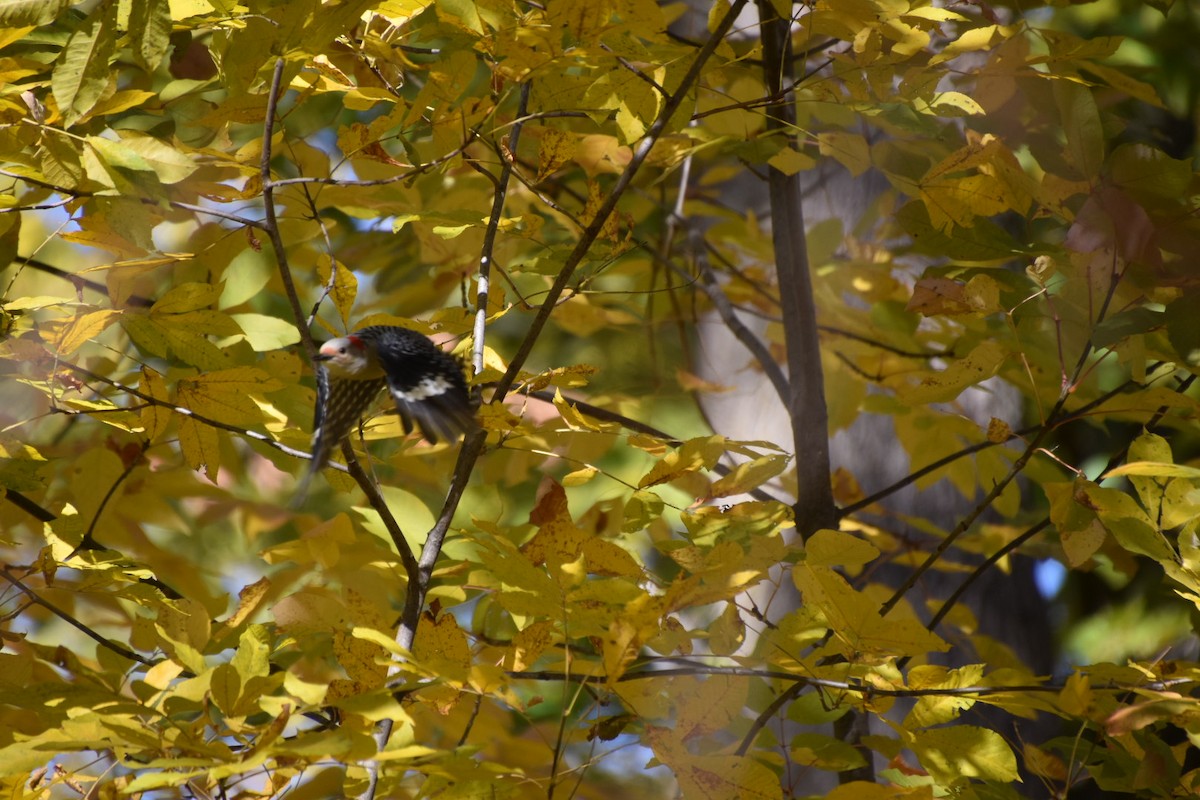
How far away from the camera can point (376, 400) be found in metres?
0.93

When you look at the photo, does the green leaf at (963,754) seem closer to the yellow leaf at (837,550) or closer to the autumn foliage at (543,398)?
the autumn foliage at (543,398)

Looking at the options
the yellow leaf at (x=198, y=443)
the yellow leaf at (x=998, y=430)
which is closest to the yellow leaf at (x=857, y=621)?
the yellow leaf at (x=998, y=430)

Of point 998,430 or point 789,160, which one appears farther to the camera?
point 789,160

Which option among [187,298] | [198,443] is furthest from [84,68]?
[198,443]

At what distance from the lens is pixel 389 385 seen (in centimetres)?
79

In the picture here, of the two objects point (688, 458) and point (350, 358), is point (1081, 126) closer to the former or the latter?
point (688, 458)

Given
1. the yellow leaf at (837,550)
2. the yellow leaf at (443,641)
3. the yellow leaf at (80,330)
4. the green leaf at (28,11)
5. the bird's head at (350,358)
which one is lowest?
the yellow leaf at (837,550)

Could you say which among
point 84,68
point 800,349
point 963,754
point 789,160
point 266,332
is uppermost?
point 84,68

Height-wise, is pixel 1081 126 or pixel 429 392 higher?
pixel 1081 126

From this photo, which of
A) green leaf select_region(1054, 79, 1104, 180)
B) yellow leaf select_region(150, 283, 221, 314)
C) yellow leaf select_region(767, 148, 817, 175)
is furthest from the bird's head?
green leaf select_region(1054, 79, 1104, 180)

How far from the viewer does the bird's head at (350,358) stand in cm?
83

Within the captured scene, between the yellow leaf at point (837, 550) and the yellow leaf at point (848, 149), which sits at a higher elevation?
the yellow leaf at point (848, 149)

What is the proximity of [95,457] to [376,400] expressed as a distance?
422 millimetres

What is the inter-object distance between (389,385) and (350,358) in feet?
0.25
